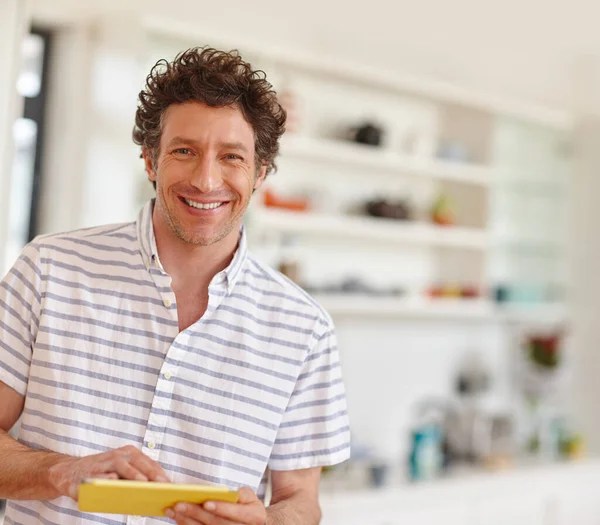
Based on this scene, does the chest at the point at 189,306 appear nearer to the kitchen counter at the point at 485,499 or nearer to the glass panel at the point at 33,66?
the kitchen counter at the point at 485,499

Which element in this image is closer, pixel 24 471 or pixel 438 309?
pixel 24 471

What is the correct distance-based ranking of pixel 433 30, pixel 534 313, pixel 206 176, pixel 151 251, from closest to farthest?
pixel 206 176
pixel 151 251
pixel 433 30
pixel 534 313

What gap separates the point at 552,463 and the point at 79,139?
9.37ft

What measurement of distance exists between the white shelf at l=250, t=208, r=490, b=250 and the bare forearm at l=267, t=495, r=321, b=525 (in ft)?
6.41

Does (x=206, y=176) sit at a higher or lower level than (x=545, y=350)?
higher

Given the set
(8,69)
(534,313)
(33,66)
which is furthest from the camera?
(534,313)

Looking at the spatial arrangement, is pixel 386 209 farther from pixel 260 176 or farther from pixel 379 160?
pixel 260 176

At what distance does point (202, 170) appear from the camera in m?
1.47

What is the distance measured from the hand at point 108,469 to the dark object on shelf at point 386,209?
111 inches

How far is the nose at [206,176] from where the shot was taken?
1.46 metres

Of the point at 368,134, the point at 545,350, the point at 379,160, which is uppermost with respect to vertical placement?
the point at 368,134

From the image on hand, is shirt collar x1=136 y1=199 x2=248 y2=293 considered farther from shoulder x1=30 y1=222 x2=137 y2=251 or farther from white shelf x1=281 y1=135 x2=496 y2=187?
white shelf x1=281 y1=135 x2=496 y2=187

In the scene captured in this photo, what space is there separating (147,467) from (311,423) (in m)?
0.43

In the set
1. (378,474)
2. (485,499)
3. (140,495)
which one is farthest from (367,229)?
(140,495)
